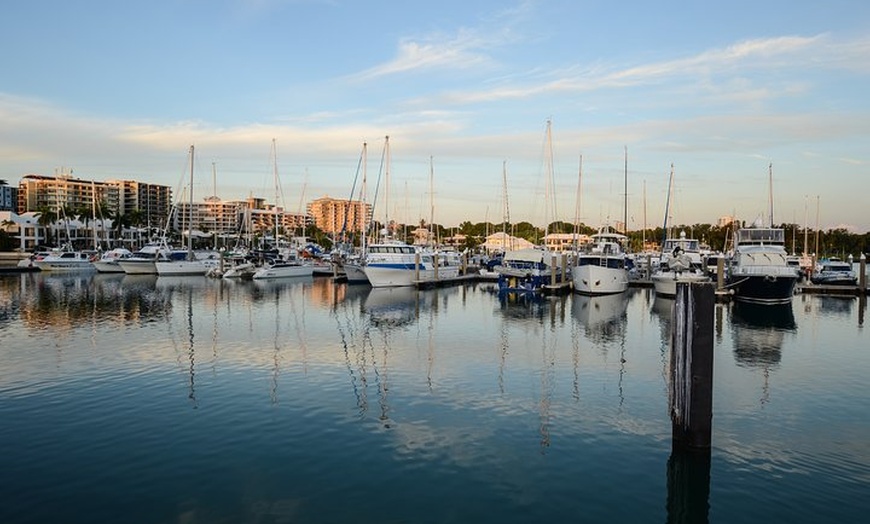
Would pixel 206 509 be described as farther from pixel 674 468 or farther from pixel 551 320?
pixel 551 320

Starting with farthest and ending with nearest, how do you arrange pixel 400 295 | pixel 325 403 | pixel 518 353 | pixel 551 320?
pixel 400 295, pixel 551 320, pixel 518 353, pixel 325 403

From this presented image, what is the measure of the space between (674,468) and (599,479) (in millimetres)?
1754

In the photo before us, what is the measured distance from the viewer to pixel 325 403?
17766 millimetres

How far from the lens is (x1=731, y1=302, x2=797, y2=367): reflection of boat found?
26062 millimetres

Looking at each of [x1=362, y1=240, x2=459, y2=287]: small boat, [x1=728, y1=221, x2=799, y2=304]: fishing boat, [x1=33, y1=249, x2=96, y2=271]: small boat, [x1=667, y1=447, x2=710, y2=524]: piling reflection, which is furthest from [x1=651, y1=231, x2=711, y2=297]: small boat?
[x1=33, y1=249, x2=96, y2=271]: small boat

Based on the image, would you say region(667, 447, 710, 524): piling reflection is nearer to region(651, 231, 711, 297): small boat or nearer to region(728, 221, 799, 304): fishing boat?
region(728, 221, 799, 304): fishing boat

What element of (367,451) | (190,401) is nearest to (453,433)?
(367,451)

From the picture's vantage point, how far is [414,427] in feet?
51.1

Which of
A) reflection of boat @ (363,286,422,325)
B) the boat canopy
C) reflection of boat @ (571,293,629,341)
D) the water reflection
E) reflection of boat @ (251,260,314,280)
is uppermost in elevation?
the boat canopy

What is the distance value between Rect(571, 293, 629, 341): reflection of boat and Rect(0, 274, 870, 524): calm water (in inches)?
33.8

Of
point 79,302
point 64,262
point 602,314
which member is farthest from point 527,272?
point 64,262

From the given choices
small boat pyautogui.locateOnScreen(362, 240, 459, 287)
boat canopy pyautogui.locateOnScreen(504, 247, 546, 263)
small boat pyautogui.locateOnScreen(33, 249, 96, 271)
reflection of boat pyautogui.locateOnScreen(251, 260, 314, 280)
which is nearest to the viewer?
small boat pyautogui.locateOnScreen(362, 240, 459, 287)

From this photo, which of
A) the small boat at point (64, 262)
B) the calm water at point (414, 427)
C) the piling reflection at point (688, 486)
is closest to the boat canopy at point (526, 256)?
the calm water at point (414, 427)

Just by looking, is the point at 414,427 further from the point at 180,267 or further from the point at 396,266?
the point at 180,267
